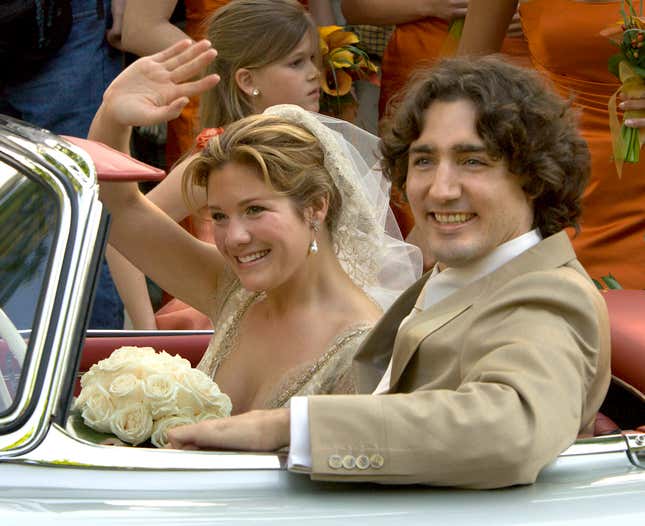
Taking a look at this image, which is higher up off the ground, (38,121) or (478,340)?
(478,340)

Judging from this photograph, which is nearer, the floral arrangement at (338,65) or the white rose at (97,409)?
the white rose at (97,409)

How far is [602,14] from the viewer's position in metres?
4.05

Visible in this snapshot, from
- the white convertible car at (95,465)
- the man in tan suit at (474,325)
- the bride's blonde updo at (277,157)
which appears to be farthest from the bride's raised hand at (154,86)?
Answer: the white convertible car at (95,465)

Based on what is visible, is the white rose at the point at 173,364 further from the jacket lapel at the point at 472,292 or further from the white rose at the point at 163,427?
the jacket lapel at the point at 472,292

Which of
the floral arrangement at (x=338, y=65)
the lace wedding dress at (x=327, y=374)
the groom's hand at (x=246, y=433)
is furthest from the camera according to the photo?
the floral arrangement at (x=338, y=65)

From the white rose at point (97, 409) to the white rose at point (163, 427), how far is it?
9 centimetres

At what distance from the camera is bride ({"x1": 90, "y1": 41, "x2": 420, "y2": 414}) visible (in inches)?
121

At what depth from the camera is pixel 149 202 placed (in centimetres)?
347

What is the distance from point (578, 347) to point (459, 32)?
2868mm

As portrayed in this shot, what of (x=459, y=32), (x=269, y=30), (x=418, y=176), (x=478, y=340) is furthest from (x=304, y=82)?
(x=478, y=340)

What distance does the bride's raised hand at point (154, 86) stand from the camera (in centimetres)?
317

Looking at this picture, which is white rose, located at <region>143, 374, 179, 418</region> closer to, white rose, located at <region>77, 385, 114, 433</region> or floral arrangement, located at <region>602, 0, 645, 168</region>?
white rose, located at <region>77, 385, 114, 433</region>

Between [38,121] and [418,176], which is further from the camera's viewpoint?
[38,121]

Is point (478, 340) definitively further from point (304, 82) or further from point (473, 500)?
point (304, 82)
